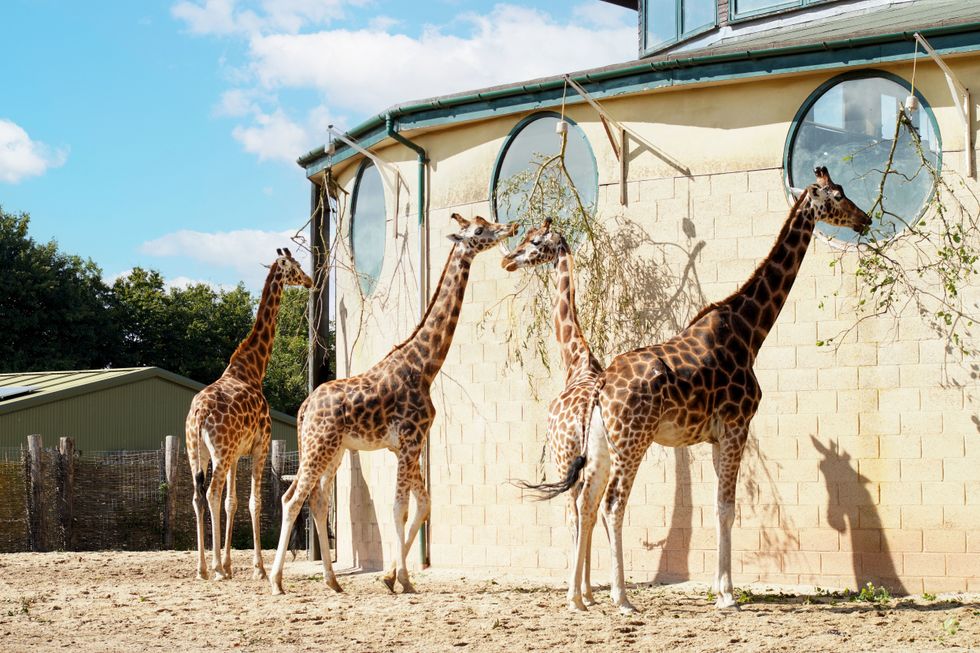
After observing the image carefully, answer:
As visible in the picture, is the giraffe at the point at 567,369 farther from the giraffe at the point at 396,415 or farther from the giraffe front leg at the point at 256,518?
the giraffe front leg at the point at 256,518

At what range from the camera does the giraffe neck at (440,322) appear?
10.0m

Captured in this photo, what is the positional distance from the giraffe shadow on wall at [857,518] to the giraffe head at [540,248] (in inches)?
109

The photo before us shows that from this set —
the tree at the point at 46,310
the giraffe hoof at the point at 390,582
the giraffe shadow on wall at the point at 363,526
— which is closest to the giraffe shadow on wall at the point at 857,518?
the giraffe hoof at the point at 390,582

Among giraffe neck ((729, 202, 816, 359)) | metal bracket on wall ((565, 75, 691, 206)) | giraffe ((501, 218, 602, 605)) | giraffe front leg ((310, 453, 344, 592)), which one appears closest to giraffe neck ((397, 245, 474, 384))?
giraffe ((501, 218, 602, 605))

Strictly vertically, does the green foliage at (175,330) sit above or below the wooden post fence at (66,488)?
above

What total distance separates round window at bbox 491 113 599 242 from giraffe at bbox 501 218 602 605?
927 mm

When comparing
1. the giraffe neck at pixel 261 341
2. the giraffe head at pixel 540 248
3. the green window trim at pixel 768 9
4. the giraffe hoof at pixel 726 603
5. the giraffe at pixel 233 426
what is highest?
the green window trim at pixel 768 9

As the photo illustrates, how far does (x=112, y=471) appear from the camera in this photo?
1775 cm

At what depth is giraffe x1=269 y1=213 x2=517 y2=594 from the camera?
9.73 meters

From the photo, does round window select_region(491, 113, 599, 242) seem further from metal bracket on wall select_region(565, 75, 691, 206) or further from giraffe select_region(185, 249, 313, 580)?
giraffe select_region(185, 249, 313, 580)

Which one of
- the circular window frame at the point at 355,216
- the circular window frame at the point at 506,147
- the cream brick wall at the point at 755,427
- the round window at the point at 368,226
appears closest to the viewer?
the cream brick wall at the point at 755,427

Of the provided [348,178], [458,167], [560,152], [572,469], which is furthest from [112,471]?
[572,469]

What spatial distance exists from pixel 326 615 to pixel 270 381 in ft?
94.1

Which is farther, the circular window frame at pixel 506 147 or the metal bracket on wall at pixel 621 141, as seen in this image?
the circular window frame at pixel 506 147
